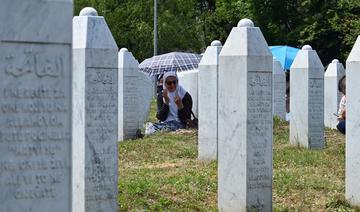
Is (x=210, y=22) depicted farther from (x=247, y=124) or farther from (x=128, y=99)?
(x=247, y=124)

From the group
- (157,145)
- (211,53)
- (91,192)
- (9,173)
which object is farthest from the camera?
(157,145)

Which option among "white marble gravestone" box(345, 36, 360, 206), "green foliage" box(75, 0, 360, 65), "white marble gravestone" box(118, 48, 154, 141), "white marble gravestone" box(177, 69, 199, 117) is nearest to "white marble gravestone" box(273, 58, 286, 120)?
"white marble gravestone" box(177, 69, 199, 117)

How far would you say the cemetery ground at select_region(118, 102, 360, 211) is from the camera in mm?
8953

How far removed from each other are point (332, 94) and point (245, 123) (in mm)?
10939

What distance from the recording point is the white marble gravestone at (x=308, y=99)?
1434 cm

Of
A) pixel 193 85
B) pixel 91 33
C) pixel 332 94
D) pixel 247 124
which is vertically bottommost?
pixel 247 124

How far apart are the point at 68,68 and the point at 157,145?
9877 millimetres

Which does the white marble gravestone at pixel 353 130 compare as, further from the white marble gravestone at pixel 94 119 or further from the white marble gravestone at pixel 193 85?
the white marble gravestone at pixel 193 85

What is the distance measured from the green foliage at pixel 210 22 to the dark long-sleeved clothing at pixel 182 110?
17.3 m

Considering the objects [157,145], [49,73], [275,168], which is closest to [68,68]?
[49,73]

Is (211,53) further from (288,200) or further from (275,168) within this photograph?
(288,200)

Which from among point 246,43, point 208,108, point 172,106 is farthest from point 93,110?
point 172,106

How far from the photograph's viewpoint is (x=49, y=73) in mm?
4668

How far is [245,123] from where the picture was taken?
8.16 m
